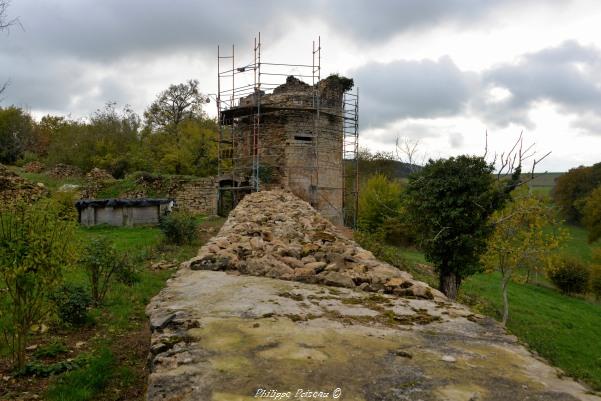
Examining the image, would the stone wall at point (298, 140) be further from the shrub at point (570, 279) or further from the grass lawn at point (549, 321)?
the shrub at point (570, 279)

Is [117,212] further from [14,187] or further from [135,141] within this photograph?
[135,141]

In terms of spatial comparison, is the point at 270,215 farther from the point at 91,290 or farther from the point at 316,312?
the point at 316,312

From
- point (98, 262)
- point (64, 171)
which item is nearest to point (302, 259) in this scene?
point (98, 262)

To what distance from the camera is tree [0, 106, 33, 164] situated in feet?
112

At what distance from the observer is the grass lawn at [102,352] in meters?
4.43

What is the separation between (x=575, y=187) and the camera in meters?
47.8

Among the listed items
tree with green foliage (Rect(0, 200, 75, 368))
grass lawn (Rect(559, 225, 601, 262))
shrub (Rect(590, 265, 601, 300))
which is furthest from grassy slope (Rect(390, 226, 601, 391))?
grass lawn (Rect(559, 225, 601, 262))

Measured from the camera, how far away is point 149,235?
1555cm

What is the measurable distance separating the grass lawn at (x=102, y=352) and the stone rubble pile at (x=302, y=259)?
52.8 inches

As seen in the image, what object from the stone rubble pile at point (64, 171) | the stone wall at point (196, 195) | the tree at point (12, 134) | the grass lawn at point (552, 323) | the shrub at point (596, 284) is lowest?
the shrub at point (596, 284)

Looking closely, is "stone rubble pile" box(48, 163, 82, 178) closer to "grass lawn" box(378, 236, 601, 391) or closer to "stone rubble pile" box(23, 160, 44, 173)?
"stone rubble pile" box(23, 160, 44, 173)

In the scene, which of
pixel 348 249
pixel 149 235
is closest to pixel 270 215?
pixel 348 249

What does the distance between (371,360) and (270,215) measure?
739 centimetres

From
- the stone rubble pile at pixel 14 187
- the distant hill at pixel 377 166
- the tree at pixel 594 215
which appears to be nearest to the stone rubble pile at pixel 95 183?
the stone rubble pile at pixel 14 187
